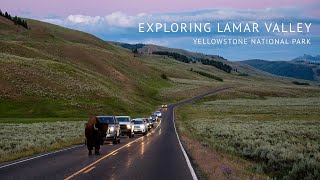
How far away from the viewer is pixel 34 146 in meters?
26.7

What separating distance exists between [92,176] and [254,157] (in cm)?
1090

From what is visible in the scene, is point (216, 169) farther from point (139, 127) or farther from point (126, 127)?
point (139, 127)

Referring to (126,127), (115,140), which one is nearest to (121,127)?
(126,127)

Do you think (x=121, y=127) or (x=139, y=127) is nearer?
(x=121, y=127)

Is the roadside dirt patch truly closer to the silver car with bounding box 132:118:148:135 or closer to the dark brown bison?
the dark brown bison

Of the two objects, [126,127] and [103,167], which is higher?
[103,167]

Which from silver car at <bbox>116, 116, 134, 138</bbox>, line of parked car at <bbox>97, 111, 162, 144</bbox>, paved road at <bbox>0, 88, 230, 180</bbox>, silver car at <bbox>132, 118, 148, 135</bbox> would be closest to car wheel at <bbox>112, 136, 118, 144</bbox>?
line of parked car at <bbox>97, 111, 162, 144</bbox>

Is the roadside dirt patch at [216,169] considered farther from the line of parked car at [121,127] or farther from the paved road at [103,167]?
the line of parked car at [121,127]

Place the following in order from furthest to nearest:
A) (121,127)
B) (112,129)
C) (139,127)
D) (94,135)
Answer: (139,127), (121,127), (112,129), (94,135)

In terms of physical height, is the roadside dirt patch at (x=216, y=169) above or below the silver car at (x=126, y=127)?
above

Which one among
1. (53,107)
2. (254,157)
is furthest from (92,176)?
(53,107)

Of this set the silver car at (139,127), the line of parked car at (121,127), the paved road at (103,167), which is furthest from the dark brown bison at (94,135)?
the silver car at (139,127)

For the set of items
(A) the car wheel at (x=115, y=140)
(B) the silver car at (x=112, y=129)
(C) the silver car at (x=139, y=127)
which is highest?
(B) the silver car at (x=112, y=129)

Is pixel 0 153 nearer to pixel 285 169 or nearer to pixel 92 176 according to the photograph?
pixel 92 176
